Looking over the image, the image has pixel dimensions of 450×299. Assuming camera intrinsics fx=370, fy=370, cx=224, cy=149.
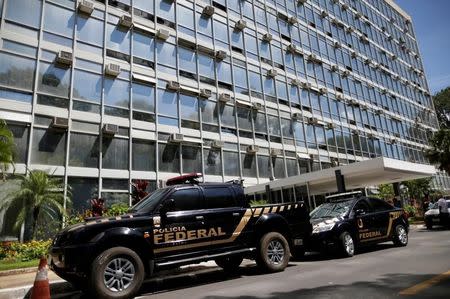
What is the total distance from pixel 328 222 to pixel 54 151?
39.3 feet

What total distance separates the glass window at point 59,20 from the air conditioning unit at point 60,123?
4602 mm

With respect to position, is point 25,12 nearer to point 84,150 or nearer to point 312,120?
point 84,150

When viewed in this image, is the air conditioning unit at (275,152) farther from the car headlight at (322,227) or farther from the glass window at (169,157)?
the car headlight at (322,227)

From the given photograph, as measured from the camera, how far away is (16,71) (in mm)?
15820

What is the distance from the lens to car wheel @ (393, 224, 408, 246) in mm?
11875

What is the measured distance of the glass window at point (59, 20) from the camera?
17.5 meters

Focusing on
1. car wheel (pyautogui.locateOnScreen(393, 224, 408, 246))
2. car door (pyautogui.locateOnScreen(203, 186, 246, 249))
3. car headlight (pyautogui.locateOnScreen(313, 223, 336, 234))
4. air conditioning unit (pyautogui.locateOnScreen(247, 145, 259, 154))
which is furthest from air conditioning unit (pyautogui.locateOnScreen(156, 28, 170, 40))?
car wheel (pyautogui.locateOnScreen(393, 224, 408, 246))

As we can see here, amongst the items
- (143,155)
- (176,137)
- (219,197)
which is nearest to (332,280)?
(219,197)

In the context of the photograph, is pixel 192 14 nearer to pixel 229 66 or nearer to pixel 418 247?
pixel 229 66

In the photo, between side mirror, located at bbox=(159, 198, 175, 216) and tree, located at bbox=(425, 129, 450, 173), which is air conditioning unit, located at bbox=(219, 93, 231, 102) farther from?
tree, located at bbox=(425, 129, 450, 173)

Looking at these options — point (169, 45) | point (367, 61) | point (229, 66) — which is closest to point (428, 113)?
point (367, 61)

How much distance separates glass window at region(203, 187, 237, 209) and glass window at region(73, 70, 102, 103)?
1177 cm

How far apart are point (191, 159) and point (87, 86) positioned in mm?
6776

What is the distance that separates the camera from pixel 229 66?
25094 millimetres
